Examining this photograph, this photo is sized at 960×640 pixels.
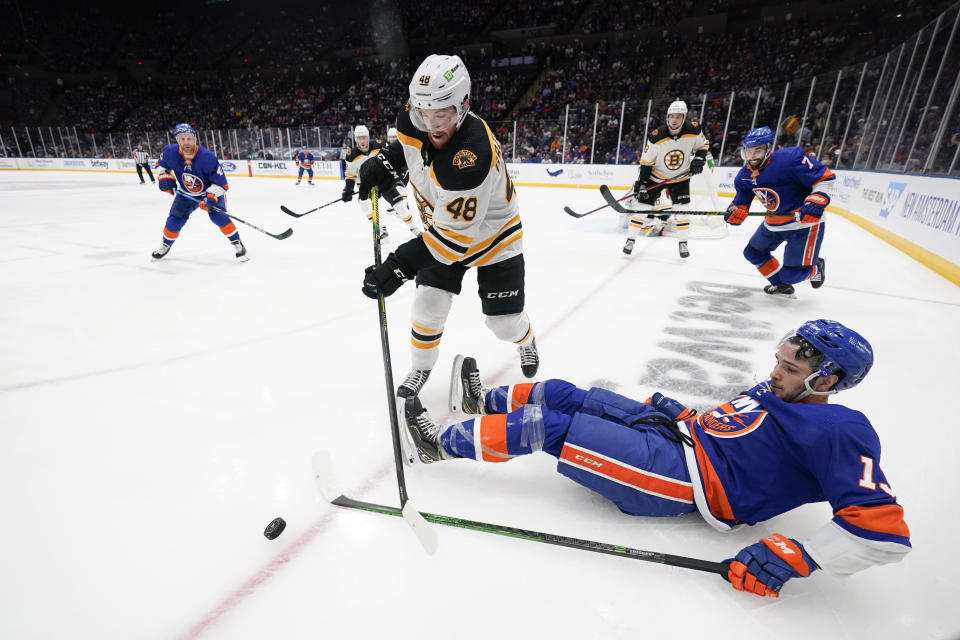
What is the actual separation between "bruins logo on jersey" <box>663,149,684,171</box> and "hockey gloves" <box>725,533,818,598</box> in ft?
14.9

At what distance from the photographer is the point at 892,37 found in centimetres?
1272

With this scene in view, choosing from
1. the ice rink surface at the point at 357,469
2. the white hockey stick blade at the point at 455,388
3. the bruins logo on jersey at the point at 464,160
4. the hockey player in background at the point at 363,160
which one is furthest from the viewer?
the hockey player in background at the point at 363,160

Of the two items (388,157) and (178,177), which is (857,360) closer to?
(388,157)

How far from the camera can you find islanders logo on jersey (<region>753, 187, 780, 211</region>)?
3.51m

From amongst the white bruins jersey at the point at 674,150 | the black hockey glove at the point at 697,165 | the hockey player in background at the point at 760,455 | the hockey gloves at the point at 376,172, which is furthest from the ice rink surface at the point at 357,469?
the white bruins jersey at the point at 674,150

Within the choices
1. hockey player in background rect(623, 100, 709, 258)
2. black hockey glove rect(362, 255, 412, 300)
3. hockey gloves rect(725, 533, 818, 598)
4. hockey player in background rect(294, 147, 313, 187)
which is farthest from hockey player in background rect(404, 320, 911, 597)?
hockey player in background rect(294, 147, 313, 187)

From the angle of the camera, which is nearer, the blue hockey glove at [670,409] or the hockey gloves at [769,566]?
the hockey gloves at [769,566]

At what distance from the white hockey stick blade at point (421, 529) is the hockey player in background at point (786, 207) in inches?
128

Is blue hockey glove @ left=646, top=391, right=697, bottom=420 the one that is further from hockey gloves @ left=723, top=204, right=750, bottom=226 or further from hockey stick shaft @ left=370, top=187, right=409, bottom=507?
hockey gloves @ left=723, top=204, right=750, bottom=226

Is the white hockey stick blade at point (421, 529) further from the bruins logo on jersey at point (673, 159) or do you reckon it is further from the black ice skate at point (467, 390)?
the bruins logo on jersey at point (673, 159)

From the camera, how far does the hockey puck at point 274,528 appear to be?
1303 mm

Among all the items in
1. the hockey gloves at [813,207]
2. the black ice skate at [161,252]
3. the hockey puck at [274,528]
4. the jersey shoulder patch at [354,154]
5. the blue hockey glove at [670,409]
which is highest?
the jersey shoulder patch at [354,154]

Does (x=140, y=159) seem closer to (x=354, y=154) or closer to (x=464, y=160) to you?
(x=354, y=154)

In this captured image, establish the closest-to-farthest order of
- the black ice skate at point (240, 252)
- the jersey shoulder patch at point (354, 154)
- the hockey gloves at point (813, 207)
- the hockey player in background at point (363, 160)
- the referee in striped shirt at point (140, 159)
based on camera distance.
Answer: the hockey gloves at point (813, 207), the black ice skate at point (240, 252), the hockey player in background at point (363, 160), the jersey shoulder patch at point (354, 154), the referee in striped shirt at point (140, 159)
